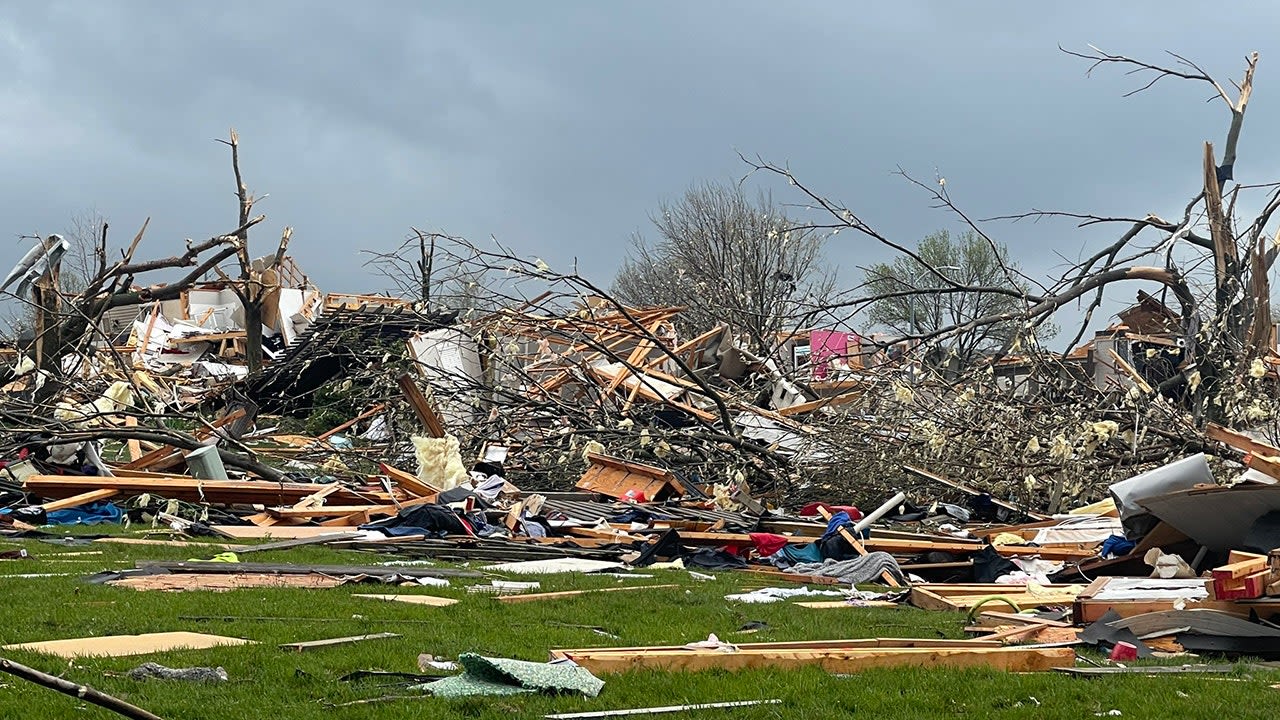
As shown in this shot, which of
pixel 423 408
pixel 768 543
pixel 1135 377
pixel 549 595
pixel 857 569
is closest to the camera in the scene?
pixel 549 595

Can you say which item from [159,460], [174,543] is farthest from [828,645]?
[159,460]

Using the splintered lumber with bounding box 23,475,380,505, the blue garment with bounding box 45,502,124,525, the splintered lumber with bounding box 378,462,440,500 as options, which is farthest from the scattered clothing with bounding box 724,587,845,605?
the blue garment with bounding box 45,502,124,525

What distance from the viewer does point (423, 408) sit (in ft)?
50.5

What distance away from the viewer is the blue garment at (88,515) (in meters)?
12.6

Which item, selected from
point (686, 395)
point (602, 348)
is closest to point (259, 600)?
point (602, 348)

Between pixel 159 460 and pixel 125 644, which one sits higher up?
pixel 159 460

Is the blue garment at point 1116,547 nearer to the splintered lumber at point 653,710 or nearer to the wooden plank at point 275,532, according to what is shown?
the splintered lumber at point 653,710

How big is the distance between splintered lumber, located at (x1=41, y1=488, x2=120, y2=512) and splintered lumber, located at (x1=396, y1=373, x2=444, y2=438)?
3.66 meters

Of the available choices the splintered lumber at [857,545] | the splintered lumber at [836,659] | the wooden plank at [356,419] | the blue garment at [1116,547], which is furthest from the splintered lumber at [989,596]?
the wooden plank at [356,419]

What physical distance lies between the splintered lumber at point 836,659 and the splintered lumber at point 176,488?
8864mm

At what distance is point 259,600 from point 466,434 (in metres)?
8.66

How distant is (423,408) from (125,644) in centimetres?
982

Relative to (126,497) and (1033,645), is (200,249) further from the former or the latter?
(1033,645)

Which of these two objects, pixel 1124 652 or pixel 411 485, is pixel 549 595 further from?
pixel 411 485
